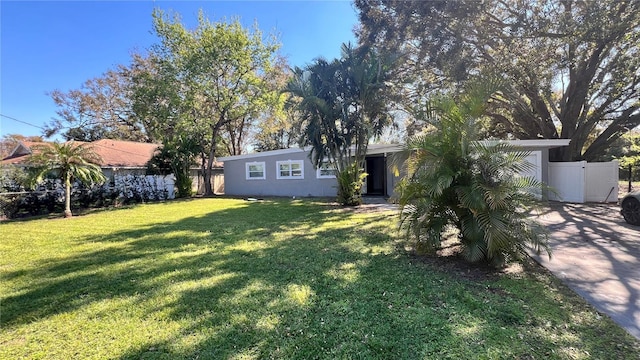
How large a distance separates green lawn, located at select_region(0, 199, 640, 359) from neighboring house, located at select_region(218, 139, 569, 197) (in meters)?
9.65

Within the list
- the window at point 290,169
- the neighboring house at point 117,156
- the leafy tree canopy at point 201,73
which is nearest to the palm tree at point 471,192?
the window at point 290,169

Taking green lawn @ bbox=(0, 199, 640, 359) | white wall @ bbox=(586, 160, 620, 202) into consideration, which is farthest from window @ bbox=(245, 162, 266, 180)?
white wall @ bbox=(586, 160, 620, 202)

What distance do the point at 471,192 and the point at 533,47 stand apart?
8.52 m

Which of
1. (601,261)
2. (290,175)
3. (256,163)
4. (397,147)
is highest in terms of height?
(256,163)

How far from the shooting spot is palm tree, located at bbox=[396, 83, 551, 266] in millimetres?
4172

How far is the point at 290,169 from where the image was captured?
55.0 ft

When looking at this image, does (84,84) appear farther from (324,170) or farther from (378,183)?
(378,183)

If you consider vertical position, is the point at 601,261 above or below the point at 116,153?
below

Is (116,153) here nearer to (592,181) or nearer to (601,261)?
(601,261)

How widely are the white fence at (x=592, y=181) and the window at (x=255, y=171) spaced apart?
14.3 meters

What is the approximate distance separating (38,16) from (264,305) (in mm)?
13393

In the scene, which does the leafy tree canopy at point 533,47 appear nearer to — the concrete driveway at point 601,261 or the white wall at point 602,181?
the white wall at point 602,181

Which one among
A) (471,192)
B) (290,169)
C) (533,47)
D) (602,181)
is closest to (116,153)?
(290,169)

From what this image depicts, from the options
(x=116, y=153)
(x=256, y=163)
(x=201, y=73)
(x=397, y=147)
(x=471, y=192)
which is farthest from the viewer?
(x=116, y=153)
